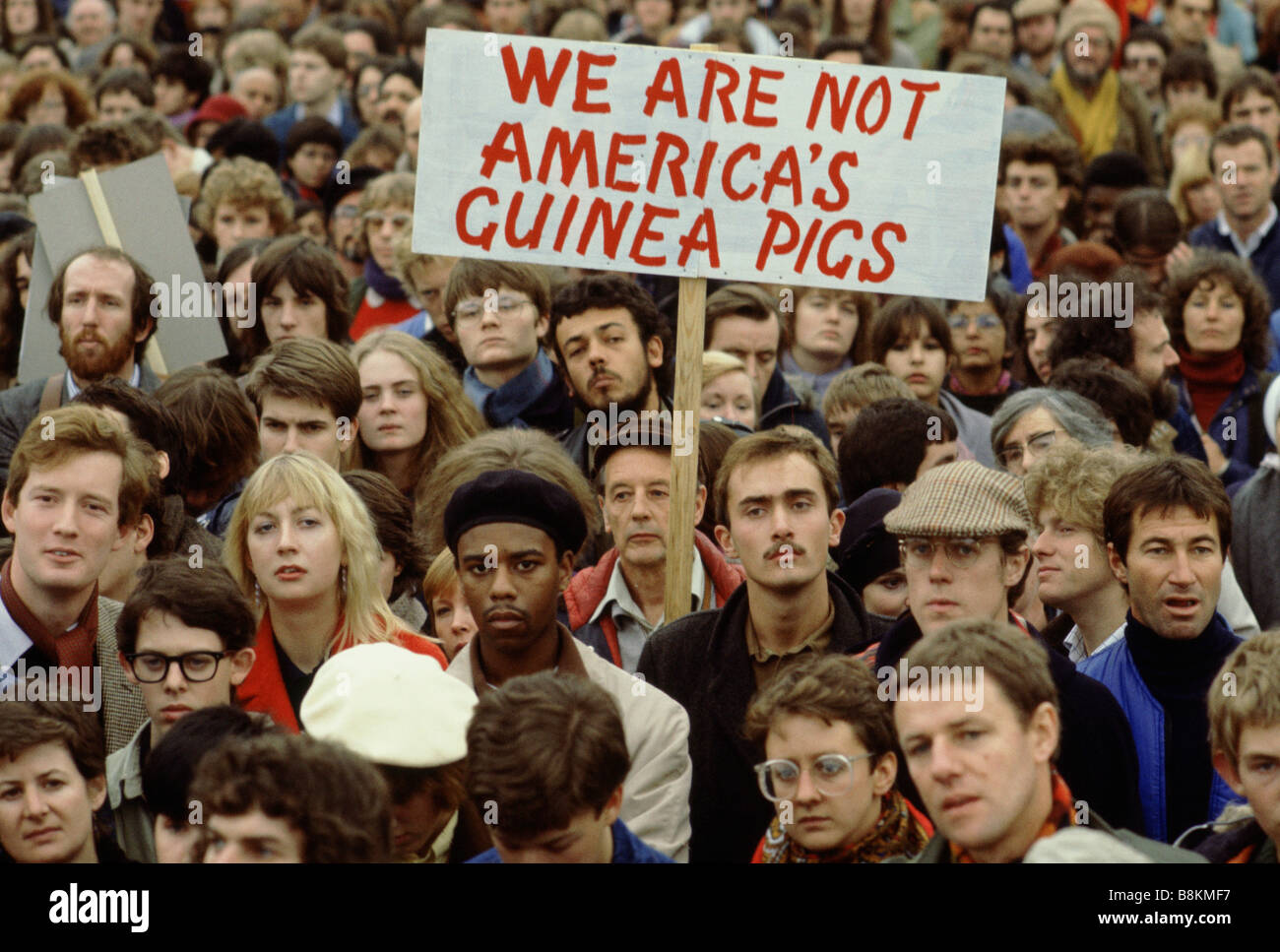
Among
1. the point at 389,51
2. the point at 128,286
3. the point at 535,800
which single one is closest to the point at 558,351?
the point at 128,286

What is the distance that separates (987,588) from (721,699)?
0.82 metres

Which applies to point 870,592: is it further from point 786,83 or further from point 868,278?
point 786,83

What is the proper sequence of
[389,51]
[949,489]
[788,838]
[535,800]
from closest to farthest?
[535,800]
[788,838]
[949,489]
[389,51]

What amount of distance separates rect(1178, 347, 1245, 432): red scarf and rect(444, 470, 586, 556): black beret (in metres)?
4.32

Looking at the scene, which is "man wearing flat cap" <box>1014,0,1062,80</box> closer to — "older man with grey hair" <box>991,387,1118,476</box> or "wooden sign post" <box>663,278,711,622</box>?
"older man with grey hair" <box>991,387,1118,476</box>

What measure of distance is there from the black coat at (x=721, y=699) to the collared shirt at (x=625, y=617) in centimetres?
60

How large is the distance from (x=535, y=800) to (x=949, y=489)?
1797mm

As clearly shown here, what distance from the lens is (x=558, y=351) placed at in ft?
25.8

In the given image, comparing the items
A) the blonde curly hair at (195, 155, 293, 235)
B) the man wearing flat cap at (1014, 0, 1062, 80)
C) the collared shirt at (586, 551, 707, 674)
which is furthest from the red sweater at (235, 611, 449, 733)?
the man wearing flat cap at (1014, 0, 1062, 80)

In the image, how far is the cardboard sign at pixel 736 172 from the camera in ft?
20.4

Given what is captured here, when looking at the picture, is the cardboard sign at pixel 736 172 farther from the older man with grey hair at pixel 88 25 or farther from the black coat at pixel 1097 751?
the older man with grey hair at pixel 88 25
